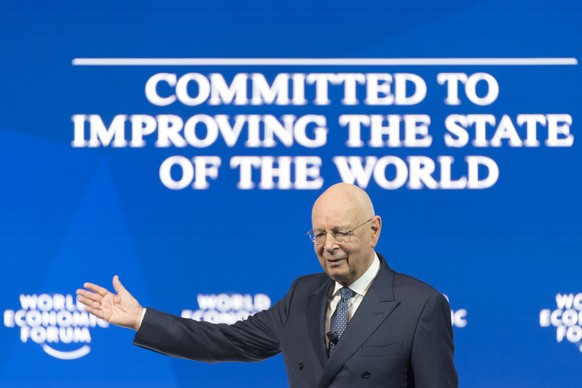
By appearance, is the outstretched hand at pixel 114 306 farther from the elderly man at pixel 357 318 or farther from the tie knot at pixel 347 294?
the tie knot at pixel 347 294

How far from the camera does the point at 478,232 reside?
393cm

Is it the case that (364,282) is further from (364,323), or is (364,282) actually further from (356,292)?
(364,323)

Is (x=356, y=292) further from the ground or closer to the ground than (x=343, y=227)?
closer to the ground

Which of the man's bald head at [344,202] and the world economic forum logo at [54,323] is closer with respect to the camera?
the man's bald head at [344,202]

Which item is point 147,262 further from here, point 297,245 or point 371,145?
point 371,145

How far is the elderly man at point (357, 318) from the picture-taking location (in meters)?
2.15

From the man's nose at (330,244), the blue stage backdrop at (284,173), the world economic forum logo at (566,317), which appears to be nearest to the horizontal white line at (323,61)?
the blue stage backdrop at (284,173)

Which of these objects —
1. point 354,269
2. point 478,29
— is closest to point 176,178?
point 478,29

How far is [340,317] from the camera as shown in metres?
2.28

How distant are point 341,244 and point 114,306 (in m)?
0.68

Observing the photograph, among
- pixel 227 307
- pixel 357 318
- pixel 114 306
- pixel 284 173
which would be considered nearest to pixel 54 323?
pixel 227 307

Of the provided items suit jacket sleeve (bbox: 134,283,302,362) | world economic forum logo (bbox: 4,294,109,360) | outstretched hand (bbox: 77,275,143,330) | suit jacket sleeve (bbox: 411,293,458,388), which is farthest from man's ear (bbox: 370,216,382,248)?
world economic forum logo (bbox: 4,294,109,360)

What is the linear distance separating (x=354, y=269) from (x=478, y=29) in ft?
6.70

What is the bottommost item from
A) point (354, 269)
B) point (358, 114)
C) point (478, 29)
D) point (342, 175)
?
point (354, 269)
